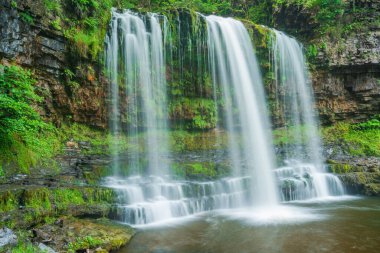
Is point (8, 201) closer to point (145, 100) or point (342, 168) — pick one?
point (145, 100)

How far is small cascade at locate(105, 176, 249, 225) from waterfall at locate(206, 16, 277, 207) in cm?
277

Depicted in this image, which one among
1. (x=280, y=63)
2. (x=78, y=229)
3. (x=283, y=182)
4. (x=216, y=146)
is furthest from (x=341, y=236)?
(x=280, y=63)

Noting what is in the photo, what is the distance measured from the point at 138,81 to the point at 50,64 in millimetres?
3563

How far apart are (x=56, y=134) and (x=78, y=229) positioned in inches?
217

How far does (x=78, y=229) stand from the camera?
22.4 feet

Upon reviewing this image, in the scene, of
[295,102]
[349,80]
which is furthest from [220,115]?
[349,80]

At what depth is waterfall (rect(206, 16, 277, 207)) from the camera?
1427cm

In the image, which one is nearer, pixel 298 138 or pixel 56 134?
pixel 56 134

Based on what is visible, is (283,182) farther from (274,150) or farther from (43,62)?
(43,62)

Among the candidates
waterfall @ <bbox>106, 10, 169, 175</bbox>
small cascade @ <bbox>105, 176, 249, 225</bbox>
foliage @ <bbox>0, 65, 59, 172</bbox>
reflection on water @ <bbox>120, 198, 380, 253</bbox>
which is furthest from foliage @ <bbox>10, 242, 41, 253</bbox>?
waterfall @ <bbox>106, 10, 169, 175</bbox>

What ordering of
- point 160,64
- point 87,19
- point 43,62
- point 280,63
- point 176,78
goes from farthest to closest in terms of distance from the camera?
point 280,63, point 176,78, point 160,64, point 87,19, point 43,62

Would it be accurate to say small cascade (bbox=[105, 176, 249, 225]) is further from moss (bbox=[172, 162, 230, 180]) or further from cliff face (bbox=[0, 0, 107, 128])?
cliff face (bbox=[0, 0, 107, 128])

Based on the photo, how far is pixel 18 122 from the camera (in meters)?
7.85

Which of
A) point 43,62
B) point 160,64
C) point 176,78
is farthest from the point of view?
point 176,78
